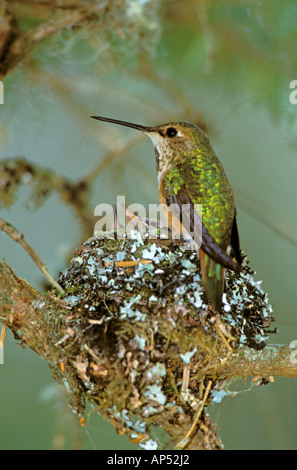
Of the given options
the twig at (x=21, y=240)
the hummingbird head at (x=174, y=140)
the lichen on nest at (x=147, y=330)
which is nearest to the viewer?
the twig at (x=21, y=240)

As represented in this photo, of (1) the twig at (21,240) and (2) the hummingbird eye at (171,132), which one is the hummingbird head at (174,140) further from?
(1) the twig at (21,240)

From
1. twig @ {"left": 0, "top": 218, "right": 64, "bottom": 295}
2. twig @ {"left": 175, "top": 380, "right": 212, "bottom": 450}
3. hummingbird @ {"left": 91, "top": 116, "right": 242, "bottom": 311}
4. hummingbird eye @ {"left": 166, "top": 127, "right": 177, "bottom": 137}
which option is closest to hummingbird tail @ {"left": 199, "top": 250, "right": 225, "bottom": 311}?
hummingbird @ {"left": 91, "top": 116, "right": 242, "bottom": 311}

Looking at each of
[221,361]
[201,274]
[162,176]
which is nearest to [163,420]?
[221,361]

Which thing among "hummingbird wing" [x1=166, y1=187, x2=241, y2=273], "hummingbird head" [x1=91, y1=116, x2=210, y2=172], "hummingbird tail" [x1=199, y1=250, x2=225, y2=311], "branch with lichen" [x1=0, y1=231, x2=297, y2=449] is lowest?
"branch with lichen" [x1=0, y1=231, x2=297, y2=449]

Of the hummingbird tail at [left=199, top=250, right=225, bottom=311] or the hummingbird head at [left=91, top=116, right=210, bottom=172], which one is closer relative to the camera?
the hummingbird tail at [left=199, top=250, right=225, bottom=311]

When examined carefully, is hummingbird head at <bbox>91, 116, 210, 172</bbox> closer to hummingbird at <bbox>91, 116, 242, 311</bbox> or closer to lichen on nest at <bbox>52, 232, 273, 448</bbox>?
hummingbird at <bbox>91, 116, 242, 311</bbox>

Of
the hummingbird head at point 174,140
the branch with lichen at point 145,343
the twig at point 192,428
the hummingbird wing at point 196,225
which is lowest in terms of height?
the twig at point 192,428

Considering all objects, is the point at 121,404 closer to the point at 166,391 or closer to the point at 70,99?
the point at 166,391

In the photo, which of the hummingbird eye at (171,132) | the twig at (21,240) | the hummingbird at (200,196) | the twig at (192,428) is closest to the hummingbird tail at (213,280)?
→ the hummingbird at (200,196)
